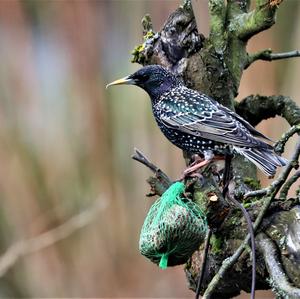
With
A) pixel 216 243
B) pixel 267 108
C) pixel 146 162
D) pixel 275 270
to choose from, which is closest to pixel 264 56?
pixel 267 108

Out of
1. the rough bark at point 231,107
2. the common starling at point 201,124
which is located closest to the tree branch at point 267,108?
the rough bark at point 231,107

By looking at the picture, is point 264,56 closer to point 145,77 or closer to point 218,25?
point 218,25

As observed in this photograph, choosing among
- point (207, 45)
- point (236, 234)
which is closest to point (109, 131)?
point (207, 45)

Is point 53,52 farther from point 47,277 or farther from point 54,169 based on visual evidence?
point 47,277

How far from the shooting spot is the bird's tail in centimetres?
302

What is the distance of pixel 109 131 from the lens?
17.7ft

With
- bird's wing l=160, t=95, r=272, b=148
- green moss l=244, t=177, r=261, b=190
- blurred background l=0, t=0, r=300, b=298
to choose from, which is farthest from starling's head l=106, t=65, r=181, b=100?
blurred background l=0, t=0, r=300, b=298

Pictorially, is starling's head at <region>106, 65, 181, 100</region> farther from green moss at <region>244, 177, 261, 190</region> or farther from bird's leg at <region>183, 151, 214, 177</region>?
green moss at <region>244, 177, 261, 190</region>

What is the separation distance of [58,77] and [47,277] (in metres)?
1.38

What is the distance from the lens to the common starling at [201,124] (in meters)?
3.18

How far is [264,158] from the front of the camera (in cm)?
308

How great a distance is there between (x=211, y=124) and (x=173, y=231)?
0.86 m

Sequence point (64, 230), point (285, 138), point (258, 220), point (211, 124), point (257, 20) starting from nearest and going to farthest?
point (258, 220) < point (285, 138) < point (257, 20) < point (211, 124) < point (64, 230)

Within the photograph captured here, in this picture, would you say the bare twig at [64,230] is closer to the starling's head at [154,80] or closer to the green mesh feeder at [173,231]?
the starling's head at [154,80]
